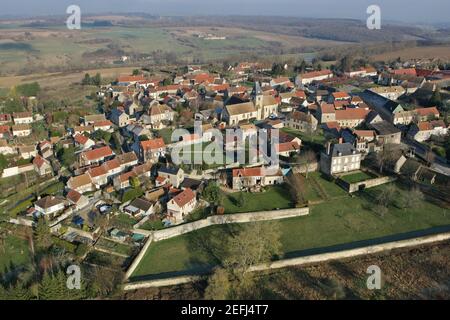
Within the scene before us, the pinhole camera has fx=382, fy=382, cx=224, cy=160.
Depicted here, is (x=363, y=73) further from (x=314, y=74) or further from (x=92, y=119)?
(x=92, y=119)

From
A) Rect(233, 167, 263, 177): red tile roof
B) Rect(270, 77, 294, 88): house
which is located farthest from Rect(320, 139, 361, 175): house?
Rect(270, 77, 294, 88): house

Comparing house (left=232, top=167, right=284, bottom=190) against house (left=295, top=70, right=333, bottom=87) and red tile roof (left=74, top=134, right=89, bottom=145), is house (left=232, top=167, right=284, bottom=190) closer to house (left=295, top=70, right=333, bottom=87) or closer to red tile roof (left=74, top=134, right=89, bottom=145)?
red tile roof (left=74, top=134, right=89, bottom=145)

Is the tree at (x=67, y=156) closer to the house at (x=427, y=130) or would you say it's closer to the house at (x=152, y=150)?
the house at (x=152, y=150)

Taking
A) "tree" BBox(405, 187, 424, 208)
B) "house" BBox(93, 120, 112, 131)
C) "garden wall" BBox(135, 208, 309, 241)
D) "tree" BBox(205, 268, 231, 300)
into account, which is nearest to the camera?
"tree" BBox(205, 268, 231, 300)

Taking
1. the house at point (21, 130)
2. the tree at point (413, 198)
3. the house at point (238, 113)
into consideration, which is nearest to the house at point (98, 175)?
the house at point (21, 130)
